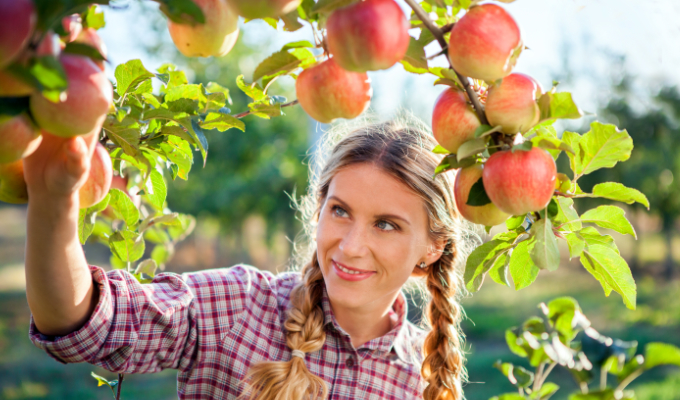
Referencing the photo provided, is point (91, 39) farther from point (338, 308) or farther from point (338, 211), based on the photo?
point (338, 308)

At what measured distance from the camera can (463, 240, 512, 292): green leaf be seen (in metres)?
0.56

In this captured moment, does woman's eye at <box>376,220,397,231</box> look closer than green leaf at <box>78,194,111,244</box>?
No

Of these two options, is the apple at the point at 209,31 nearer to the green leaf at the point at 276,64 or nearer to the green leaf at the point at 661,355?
the green leaf at the point at 276,64

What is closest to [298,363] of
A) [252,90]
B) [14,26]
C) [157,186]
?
[157,186]

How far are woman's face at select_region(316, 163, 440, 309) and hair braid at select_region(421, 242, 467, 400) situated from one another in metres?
0.20

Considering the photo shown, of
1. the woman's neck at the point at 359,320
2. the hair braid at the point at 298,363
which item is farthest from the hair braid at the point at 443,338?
the hair braid at the point at 298,363

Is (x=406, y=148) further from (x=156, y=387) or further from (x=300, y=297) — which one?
(x=156, y=387)

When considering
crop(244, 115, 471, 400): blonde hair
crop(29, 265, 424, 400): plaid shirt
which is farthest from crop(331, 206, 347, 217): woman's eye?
crop(29, 265, 424, 400): plaid shirt

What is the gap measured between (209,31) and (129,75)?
191 mm

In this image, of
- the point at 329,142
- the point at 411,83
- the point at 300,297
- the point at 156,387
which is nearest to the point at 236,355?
the point at 300,297

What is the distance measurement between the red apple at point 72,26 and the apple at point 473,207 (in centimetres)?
35

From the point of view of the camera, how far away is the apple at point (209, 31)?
426mm

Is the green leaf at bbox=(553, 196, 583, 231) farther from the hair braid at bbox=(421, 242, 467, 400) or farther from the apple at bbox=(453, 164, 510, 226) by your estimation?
the hair braid at bbox=(421, 242, 467, 400)

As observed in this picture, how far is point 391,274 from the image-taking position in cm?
105
